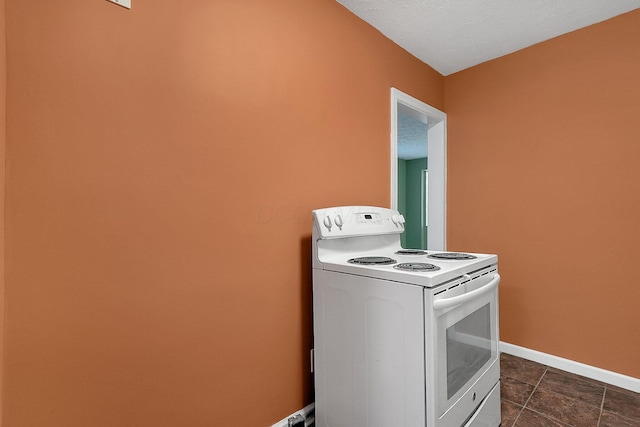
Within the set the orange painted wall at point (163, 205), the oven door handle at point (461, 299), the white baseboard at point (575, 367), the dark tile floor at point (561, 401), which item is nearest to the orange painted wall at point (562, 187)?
the white baseboard at point (575, 367)

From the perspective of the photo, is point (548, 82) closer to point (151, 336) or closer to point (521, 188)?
point (521, 188)

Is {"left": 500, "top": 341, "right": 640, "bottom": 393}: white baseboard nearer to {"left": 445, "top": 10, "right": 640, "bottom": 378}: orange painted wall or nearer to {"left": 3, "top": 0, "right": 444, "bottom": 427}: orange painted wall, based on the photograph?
{"left": 445, "top": 10, "right": 640, "bottom": 378}: orange painted wall

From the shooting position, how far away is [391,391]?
110 centimetres

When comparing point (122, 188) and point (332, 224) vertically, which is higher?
point (122, 188)

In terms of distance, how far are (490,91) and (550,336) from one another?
187cm

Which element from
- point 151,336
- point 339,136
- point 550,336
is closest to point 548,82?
point 339,136

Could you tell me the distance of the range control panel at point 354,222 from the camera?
Answer: 1.40m

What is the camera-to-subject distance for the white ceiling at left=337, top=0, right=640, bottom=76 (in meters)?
1.70

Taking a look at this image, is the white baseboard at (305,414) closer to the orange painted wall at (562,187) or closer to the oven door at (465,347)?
the oven door at (465,347)

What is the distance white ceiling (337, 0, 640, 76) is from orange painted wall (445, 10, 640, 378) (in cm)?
13

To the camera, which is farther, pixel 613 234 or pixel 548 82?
pixel 548 82

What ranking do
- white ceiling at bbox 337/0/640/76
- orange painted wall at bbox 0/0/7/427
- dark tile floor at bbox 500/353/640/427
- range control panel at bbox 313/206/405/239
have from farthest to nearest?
white ceiling at bbox 337/0/640/76, dark tile floor at bbox 500/353/640/427, range control panel at bbox 313/206/405/239, orange painted wall at bbox 0/0/7/427

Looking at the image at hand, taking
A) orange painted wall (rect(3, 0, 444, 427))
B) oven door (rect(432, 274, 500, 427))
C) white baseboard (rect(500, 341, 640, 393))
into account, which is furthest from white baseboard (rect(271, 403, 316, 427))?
white baseboard (rect(500, 341, 640, 393))

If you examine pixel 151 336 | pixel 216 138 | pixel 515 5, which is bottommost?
pixel 151 336
